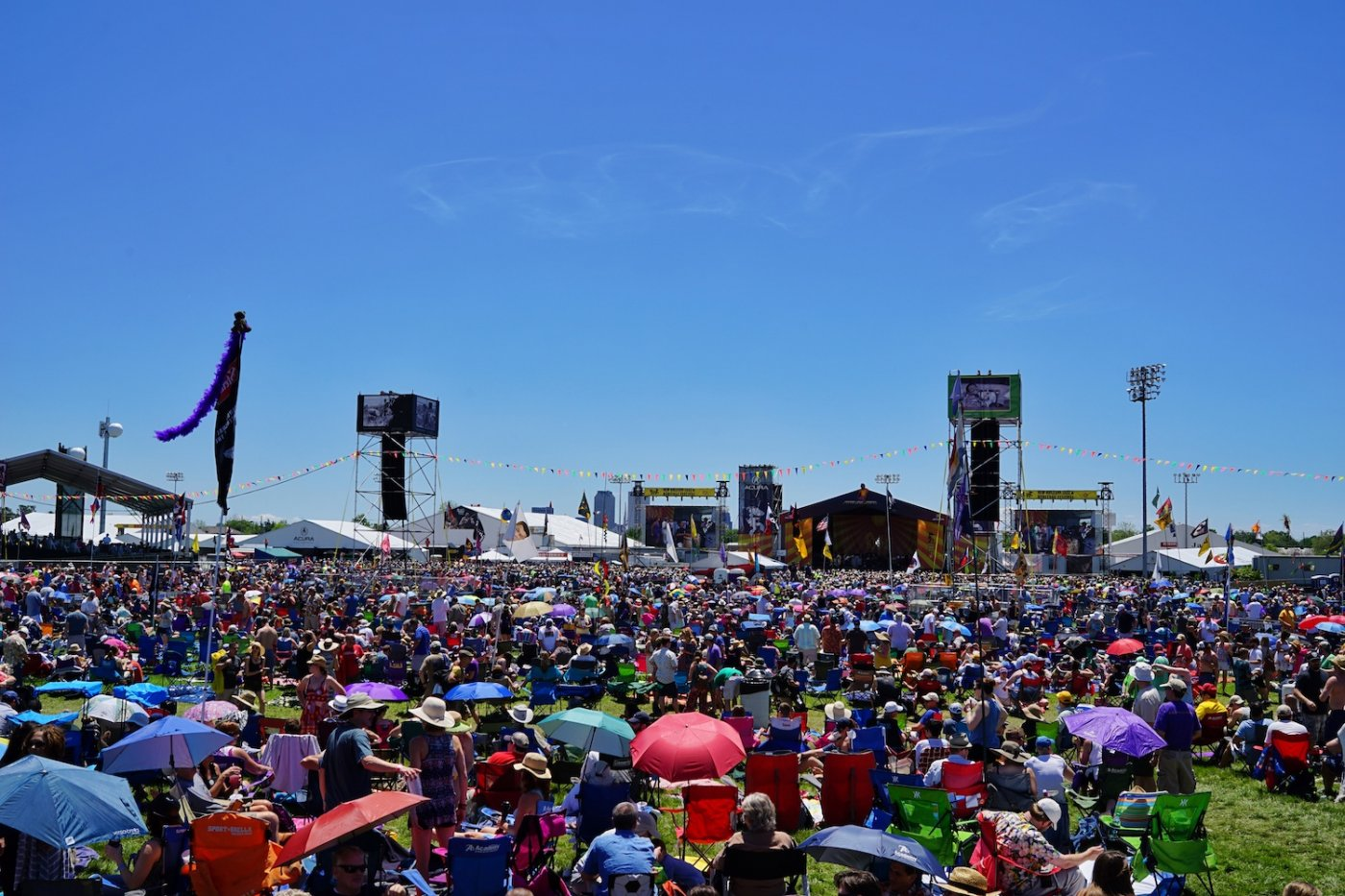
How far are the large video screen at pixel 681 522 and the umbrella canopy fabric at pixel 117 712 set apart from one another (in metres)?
83.0

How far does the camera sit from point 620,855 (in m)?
5.98

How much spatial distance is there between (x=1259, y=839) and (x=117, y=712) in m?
10.4

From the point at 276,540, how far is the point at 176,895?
215 ft

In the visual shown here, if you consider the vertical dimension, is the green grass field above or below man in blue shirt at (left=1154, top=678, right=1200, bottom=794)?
below

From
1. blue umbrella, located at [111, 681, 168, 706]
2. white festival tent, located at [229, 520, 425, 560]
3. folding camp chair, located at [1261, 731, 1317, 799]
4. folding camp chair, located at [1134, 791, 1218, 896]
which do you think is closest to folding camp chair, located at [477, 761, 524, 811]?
blue umbrella, located at [111, 681, 168, 706]

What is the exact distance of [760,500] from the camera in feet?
285

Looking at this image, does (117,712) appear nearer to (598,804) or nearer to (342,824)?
(598,804)

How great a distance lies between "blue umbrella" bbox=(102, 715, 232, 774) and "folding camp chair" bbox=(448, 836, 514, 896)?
8.47ft

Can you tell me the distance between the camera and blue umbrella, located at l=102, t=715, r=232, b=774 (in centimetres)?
787

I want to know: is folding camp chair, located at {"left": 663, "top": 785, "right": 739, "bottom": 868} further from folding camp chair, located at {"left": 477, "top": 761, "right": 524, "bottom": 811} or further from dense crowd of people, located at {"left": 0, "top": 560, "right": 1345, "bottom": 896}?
folding camp chair, located at {"left": 477, "top": 761, "right": 524, "bottom": 811}

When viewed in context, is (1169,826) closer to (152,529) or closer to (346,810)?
(346,810)

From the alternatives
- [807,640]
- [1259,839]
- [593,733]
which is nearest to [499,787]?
[593,733]

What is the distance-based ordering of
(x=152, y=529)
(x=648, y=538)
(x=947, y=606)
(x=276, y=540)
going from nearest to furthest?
(x=947, y=606), (x=152, y=529), (x=276, y=540), (x=648, y=538)

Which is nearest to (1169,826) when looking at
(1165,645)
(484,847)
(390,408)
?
(484,847)
